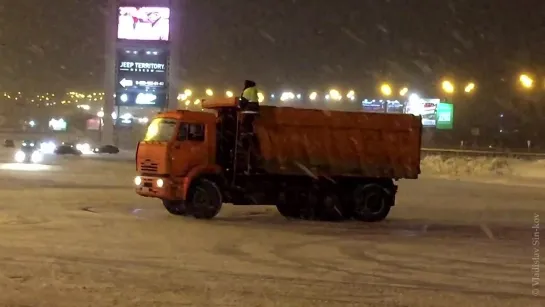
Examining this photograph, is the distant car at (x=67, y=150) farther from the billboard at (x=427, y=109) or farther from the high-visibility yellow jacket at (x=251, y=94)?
the high-visibility yellow jacket at (x=251, y=94)

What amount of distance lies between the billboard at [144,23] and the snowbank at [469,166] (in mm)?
29668

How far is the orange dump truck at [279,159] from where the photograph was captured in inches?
861

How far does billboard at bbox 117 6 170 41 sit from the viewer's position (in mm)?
77688

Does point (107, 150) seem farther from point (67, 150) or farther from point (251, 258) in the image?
point (251, 258)

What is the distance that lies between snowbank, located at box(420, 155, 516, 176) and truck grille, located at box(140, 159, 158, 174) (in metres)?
33.9

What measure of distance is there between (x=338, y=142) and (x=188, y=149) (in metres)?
3.91

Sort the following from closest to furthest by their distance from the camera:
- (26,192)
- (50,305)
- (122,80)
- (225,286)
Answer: (50,305) < (225,286) < (26,192) < (122,80)

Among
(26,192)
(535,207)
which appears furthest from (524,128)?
(26,192)

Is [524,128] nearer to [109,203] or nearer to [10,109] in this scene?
[109,203]

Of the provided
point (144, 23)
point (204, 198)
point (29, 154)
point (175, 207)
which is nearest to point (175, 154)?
point (204, 198)

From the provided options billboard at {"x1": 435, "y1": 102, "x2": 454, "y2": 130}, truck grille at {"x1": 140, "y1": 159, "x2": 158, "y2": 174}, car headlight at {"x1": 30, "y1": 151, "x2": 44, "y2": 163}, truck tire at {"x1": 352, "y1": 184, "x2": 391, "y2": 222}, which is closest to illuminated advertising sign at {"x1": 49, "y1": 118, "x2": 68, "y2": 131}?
car headlight at {"x1": 30, "y1": 151, "x2": 44, "y2": 163}

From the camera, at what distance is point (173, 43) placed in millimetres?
79375

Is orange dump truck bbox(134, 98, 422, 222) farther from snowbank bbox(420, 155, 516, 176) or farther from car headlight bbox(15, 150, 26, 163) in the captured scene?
car headlight bbox(15, 150, 26, 163)

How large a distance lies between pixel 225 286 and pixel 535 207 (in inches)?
788
